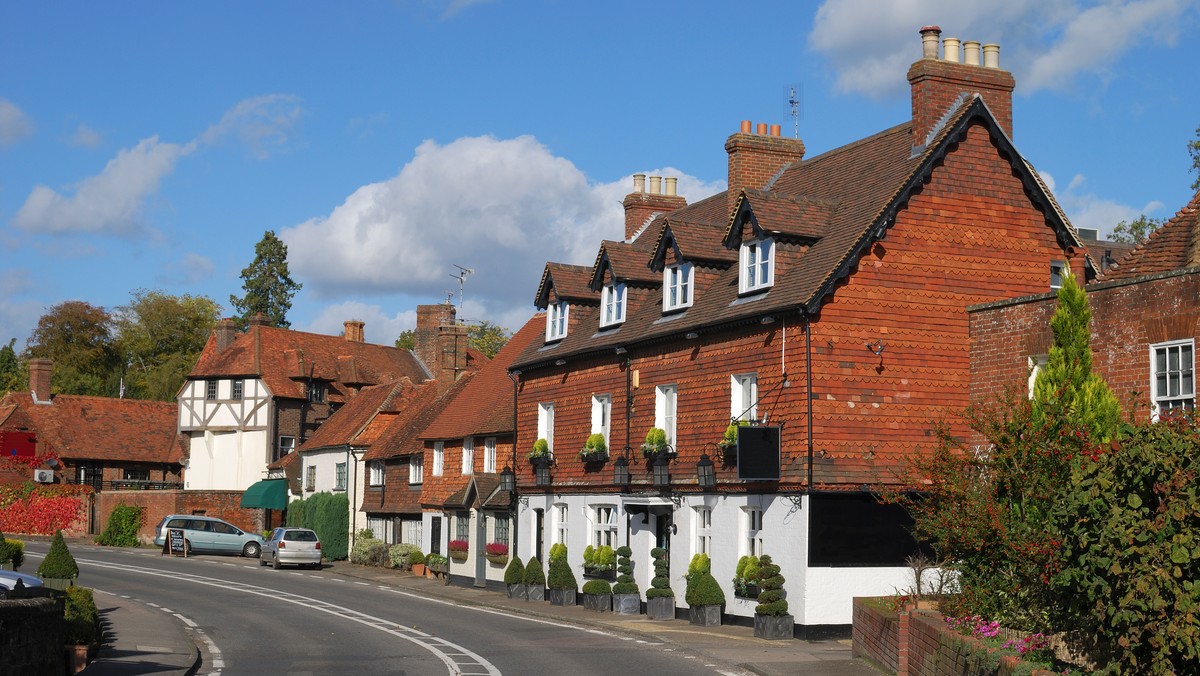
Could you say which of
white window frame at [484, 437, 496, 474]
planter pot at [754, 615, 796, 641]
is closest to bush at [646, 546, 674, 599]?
planter pot at [754, 615, 796, 641]

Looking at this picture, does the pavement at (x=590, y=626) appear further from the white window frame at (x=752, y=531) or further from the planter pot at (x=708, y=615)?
the white window frame at (x=752, y=531)

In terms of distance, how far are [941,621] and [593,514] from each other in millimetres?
17854

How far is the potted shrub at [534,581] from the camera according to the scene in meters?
37.1

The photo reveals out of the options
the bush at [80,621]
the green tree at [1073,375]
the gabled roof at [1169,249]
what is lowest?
the bush at [80,621]

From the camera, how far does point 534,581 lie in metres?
37.2

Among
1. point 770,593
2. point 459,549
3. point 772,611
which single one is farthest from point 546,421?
point 772,611

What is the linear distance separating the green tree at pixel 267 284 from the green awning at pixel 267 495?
129ft

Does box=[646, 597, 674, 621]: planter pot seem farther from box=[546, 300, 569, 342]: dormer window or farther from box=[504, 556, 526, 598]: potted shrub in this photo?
box=[546, 300, 569, 342]: dormer window

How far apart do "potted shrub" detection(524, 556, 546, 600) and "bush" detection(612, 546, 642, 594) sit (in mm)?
4028

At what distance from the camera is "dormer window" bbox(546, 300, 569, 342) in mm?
38500

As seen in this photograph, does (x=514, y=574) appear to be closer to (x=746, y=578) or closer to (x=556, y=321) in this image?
(x=556, y=321)

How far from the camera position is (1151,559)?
1188 cm

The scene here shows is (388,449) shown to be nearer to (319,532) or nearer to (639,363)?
(319,532)

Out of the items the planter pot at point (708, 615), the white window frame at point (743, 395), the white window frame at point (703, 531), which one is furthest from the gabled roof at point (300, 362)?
the white window frame at point (743, 395)
